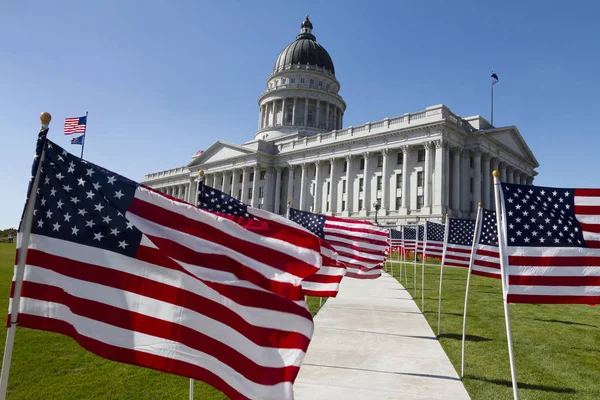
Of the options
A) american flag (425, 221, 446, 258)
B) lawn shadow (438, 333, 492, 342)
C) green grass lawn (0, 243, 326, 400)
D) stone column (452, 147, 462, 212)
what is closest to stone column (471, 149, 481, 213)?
stone column (452, 147, 462, 212)

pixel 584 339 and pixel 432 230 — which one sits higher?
pixel 432 230

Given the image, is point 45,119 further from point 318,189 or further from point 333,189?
point 318,189

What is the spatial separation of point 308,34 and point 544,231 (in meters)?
94.7

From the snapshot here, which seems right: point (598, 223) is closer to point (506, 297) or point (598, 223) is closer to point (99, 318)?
point (506, 297)

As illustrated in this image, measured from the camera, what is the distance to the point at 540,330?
1187 centimetres

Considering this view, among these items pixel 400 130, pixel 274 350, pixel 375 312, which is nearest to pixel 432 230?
pixel 375 312

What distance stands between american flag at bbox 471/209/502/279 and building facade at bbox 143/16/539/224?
108 feet

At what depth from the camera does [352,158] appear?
190 feet

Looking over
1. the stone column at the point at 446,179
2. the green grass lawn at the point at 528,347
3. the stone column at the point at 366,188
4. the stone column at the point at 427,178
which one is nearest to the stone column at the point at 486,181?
the stone column at the point at 446,179

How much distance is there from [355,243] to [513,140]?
56.5 m

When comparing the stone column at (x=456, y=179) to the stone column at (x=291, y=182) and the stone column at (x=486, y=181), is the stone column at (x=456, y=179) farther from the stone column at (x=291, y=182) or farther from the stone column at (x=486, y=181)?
the stone column at (x=291, y=182)

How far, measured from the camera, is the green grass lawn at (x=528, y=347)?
23.3ft

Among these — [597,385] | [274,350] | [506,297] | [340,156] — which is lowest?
[597,385]

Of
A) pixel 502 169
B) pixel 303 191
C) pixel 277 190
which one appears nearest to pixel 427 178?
pixel 502 169
